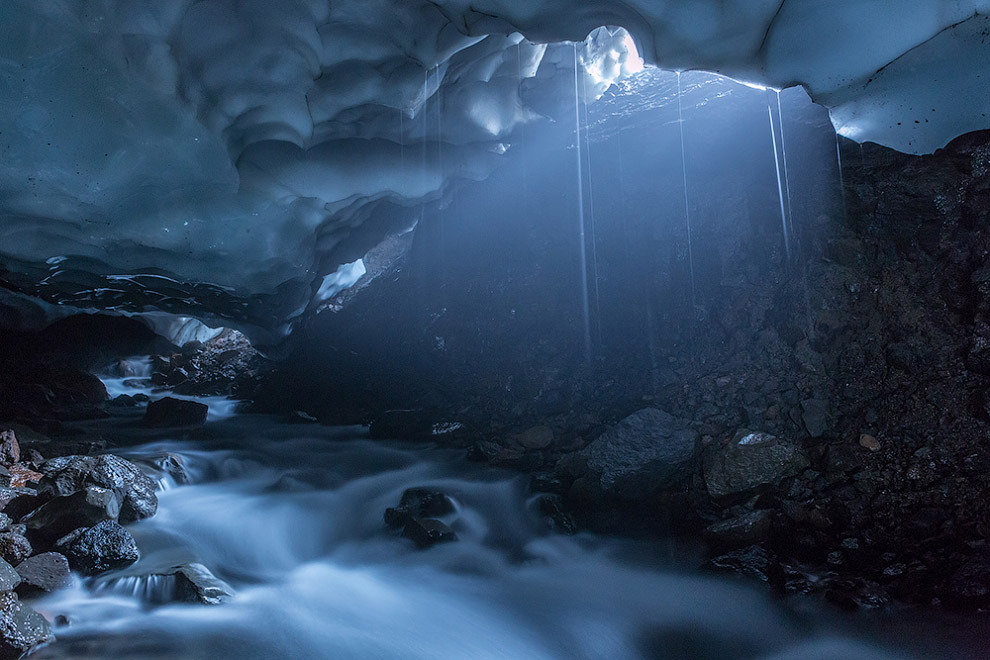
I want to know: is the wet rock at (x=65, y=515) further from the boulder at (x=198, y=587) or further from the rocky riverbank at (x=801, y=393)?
the rocky riverbank at (x=801, y=393)

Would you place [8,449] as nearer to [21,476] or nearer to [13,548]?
[21,476]

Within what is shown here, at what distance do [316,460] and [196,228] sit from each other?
2.81m

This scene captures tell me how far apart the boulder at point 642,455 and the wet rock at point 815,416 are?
83 centimetres

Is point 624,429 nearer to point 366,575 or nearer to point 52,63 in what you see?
point 366,575

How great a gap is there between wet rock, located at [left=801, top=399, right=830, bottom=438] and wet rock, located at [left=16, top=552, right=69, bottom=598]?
4954mm

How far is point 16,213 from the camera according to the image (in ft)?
13.0

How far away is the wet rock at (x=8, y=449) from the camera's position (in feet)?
14.4

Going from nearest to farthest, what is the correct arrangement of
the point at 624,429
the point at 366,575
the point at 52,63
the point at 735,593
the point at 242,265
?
the point at 52,63 → the point at 735,593 → the point at 366,575 → the point at 624,429 → the point at 242,265

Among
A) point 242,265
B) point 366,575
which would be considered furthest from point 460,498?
point 242,265

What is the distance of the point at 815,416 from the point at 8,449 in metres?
6.43

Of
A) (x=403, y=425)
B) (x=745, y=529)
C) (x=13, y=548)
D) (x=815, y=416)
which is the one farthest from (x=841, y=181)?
(x=13, y=548)

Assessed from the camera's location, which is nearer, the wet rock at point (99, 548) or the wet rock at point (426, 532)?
the wet rock at point (99, 548)

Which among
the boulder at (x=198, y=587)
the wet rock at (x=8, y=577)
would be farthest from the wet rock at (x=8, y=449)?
the boulder at (x=198, y=587)

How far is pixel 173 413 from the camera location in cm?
732
